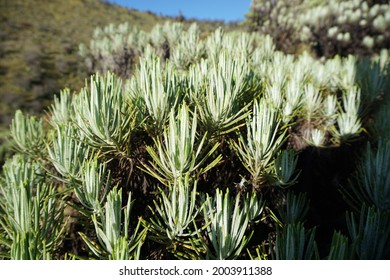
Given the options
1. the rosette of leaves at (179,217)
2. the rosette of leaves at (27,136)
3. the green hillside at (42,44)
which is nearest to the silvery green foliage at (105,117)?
the rosette of leaves at (179,217)

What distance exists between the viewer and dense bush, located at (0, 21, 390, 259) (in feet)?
5.28

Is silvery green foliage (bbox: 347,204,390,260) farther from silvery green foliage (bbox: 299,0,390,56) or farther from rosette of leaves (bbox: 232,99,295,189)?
silvery green foliage (bbox: 299,0,390,56)

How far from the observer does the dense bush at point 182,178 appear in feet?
5.28

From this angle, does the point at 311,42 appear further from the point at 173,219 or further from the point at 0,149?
the point at 0,149

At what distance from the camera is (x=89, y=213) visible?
1.80m

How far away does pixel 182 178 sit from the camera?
1.68 m

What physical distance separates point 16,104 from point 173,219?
9484 millimetres

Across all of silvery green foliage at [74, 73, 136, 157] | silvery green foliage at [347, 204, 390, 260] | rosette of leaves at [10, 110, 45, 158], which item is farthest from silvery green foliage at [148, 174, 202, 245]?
rosette of leaves at [10, 110, 45, 158]

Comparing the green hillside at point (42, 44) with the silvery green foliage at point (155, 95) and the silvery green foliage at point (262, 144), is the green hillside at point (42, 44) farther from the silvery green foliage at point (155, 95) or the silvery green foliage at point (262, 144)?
the silvery green foliage at point (262, 144)

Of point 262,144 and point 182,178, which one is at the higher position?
point 262,144

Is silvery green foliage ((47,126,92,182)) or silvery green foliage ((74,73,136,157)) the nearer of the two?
silvery green foliage ((74,73,136,157))

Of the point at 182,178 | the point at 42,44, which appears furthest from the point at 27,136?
the point at 42,44

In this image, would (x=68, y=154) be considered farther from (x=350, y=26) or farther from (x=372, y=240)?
(x=350, y=26)

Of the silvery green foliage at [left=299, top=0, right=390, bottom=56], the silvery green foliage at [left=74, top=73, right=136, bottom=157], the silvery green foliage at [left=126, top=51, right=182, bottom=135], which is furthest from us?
the silvery green foliage at [left=299, top=0, right=390, bottom=56]
